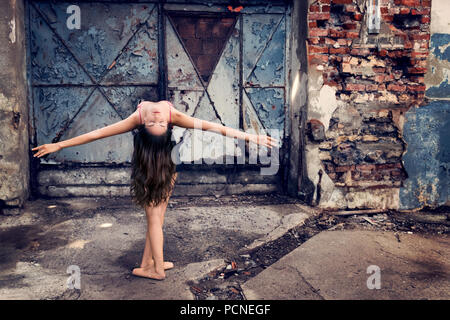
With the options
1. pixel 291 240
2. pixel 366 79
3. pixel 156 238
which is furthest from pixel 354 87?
pixel 156 238

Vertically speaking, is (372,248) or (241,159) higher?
(241,159)

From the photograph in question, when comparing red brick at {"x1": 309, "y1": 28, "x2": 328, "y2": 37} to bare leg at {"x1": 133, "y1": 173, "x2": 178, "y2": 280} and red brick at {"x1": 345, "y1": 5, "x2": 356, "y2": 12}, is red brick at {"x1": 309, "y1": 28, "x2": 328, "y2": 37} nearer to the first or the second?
red brick at {"x1": 345, "y1": 5, "x2": 356, "y2": 12}

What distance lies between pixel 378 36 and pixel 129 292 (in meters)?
3.56

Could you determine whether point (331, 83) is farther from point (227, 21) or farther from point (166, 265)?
point (166, 265)

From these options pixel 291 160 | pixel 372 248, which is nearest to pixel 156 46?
pixel 291 160

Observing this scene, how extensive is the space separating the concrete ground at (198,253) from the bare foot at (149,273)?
50 millimetres

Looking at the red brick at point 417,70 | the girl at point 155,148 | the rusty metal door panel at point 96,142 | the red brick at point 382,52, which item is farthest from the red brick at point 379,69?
the rusty metal door panel at point 96,142

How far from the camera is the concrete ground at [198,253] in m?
2.31

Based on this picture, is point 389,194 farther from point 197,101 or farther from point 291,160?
point 197,101

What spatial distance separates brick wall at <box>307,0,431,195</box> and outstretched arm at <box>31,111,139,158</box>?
2.25 metres

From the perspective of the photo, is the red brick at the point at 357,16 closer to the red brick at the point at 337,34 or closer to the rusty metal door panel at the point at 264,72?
the red brick at the point at 337,34

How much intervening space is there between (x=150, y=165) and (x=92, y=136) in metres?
0.41

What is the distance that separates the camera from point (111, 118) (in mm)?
4207

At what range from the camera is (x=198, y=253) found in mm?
2877
